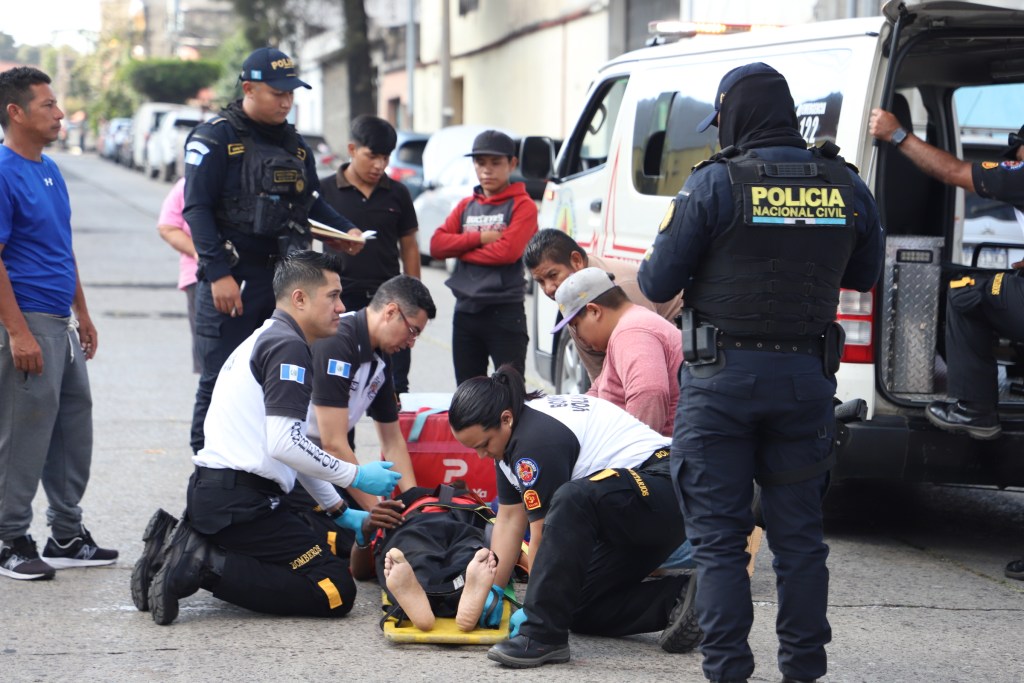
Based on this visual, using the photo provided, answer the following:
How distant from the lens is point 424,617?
183 inches

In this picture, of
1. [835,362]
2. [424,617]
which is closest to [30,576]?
[424,617]

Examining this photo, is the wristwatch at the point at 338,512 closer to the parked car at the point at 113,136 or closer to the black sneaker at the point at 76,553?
the black sneaker at the point at 76,553

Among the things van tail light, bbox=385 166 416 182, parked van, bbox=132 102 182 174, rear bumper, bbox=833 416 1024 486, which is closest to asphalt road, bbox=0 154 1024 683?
rear bumper, bbox=833 416 1024 486

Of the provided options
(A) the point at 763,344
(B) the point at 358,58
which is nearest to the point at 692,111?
(A) the point at 763,344

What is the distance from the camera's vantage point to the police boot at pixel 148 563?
495 centimetres

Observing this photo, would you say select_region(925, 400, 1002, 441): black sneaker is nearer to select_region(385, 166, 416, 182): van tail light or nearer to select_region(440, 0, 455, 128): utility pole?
select_region(385, 166, 416, 182): van tail light

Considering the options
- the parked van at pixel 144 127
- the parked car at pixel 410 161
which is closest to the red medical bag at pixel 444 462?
the parked car at pixel 410 161

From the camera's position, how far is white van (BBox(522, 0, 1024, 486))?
5605 mm

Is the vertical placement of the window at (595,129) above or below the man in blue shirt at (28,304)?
above

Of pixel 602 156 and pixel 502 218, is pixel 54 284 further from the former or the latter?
pixel 602 156

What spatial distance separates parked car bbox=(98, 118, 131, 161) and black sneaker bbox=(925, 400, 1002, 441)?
149ft

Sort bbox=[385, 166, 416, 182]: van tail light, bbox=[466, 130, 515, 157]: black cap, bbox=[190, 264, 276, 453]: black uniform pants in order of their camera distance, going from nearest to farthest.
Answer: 1. bbox=[190, 264, 276, 453]: black uniform pants
2. bbox=[466, 130, 515, 157]: black cap
3. bbox=[385, 166, 416, 182]: van tail light

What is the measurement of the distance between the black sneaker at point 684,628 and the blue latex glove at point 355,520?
1288mm

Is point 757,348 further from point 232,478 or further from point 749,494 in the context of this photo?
point 232,478
